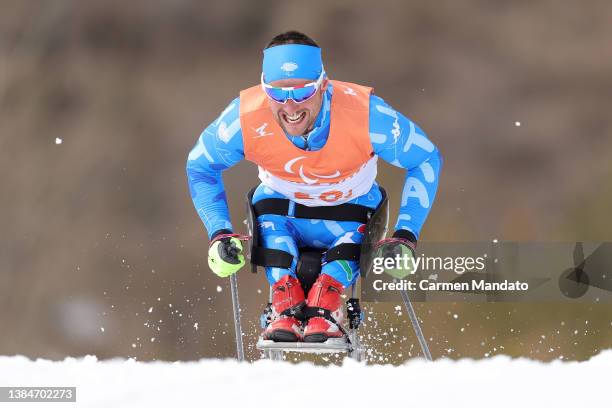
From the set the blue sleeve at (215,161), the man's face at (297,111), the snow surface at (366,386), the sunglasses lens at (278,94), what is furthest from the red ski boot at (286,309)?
the sunglasses lens at (278,94)

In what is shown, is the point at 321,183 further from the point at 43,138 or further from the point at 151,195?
the point at 43,138

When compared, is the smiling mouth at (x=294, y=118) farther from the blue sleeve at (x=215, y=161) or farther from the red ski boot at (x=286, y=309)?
the red ski boot at (x=286, y=309)

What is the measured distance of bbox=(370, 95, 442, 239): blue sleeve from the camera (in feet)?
12.6

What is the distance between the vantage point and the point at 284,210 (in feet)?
13.3

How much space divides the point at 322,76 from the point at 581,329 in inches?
160

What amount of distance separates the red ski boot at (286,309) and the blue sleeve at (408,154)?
50cm

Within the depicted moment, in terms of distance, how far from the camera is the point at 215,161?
4.05m

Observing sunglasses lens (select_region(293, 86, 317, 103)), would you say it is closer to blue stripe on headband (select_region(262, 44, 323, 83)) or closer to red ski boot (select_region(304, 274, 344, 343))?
blue stripe on headband (select_region(262, 44, 323, 83))

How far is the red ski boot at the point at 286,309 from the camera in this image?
12.1 feet

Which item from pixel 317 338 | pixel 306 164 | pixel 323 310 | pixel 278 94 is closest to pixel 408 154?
pixel 306 164

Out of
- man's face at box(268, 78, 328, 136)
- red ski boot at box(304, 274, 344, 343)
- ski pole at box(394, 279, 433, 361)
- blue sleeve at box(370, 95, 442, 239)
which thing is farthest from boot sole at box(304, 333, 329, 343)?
man's face at box(268, 78, 328, 136)

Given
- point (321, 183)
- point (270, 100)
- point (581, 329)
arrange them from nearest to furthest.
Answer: point (270, 100)
point (321, 183)
point (581, 329)

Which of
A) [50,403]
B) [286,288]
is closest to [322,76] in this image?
[286,288]

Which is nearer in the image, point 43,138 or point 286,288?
point 286,288
